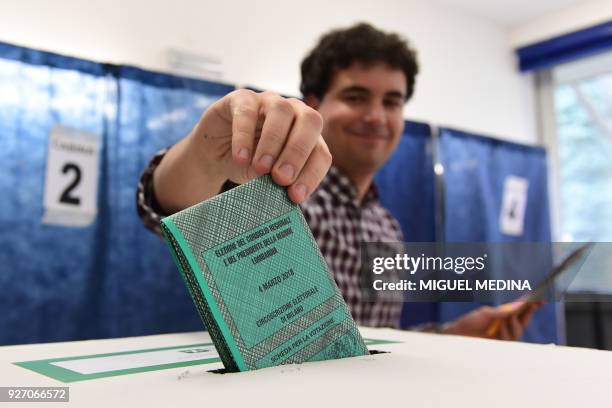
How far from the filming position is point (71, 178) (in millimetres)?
1681

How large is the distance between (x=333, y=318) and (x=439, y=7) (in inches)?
118

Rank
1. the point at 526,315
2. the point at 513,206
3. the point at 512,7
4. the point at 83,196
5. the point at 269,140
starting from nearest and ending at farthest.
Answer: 1. the point at 269,140
2. the point at 526,315
3. the point at 83,196
4. the point at 513,206
5. the point at 512,7

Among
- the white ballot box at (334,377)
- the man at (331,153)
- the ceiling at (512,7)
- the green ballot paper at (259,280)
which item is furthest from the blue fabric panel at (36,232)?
the ceiling at (512,7)

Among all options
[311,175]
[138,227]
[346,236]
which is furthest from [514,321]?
[138,227]

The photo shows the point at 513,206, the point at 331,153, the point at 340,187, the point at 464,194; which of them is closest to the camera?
the point at 331,153

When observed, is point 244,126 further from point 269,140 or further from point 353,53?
point 353,53

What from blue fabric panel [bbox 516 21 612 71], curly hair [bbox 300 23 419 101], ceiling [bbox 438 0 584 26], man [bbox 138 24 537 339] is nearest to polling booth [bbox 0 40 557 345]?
curly hair [bbox 300 23 419 101]

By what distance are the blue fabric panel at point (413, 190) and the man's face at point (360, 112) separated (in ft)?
2.30

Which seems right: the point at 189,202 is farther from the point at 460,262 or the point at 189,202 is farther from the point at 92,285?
the point at 92,285

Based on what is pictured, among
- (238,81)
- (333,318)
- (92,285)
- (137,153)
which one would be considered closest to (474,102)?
(238,81)

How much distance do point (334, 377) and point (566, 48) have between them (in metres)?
3.35

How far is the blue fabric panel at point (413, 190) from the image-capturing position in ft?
8.09

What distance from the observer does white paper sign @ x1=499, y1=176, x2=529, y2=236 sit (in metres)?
2.86

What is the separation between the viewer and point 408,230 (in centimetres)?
253
